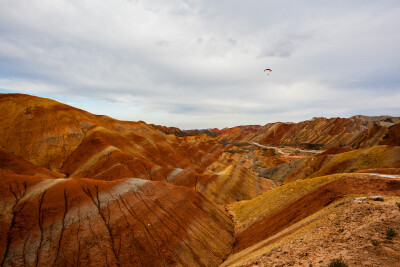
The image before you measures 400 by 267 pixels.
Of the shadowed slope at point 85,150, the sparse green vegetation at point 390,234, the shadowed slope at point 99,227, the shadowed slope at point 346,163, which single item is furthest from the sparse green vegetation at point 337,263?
the shadowed slope at point 346,163

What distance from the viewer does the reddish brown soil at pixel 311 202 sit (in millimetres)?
16728

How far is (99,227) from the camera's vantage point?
1764cm

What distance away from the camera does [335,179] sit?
20953 millimetres

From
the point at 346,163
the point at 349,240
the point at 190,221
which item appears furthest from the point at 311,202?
the point at 346,163

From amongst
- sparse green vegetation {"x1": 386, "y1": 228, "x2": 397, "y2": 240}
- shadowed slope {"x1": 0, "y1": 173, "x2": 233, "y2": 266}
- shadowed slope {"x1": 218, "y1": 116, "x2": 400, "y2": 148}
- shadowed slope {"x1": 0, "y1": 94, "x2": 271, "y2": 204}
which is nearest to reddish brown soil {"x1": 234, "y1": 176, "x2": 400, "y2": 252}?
shadowed slope {"x1": 0, "y1": 173, "x2": 233, "y2": 266}

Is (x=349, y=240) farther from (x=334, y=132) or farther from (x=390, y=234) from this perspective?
(x=334, y=132)

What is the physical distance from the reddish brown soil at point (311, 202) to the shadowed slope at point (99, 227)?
3.09m

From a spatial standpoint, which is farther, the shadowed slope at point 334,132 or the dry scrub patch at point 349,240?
the shadowed slope at point 334,132

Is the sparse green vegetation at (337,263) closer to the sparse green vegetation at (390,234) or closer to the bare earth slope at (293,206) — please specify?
the bare earth slope at (293,206)

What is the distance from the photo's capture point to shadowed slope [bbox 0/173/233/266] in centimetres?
1531

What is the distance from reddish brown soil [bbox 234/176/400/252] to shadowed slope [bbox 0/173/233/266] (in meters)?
3.09

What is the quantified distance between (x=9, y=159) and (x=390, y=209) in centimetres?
5116

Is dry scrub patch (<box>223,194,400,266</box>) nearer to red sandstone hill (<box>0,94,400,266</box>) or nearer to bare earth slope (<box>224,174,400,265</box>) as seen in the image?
red sandstone hill (<box>0,94,400,266</box>)

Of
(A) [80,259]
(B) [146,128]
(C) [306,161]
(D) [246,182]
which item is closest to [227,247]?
(A) [80,259]
